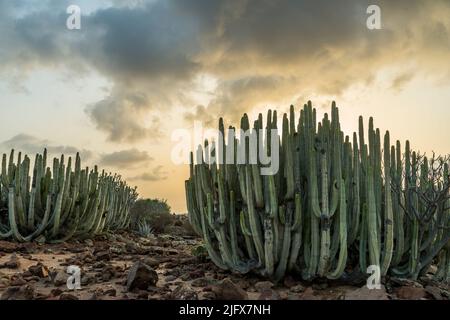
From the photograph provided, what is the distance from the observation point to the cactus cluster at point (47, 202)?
34.3 ft

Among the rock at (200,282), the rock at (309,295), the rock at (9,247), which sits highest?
the rock at (9,247)

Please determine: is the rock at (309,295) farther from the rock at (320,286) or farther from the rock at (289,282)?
the rock at (289,282)

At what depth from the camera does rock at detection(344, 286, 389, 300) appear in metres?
5.14

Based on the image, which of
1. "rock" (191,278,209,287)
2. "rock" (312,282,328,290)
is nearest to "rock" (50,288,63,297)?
"rock" (191,278,209,287)

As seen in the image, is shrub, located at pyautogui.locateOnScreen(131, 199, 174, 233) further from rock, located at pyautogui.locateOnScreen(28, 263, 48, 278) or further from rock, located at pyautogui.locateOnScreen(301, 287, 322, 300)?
rock, located at pyautogui.locateOnScreen(301, 287, 322, 300)

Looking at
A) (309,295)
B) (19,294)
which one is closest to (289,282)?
(309,295)

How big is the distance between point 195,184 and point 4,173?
6338 millimetres

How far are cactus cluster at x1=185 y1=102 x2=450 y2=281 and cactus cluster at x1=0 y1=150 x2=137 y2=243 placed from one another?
5.10 meters

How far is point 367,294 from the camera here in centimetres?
523

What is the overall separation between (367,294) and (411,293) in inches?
21.5

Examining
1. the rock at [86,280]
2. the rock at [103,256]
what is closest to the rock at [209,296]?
the rock at [86,280]

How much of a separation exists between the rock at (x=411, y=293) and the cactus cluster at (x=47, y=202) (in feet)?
24.6

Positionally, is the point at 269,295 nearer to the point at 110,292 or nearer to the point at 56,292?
the point at 110,292
